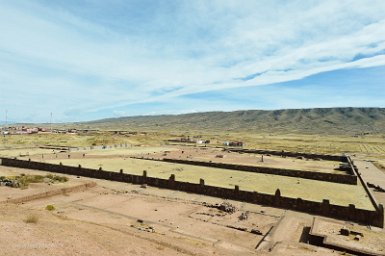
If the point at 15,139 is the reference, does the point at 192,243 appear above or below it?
below

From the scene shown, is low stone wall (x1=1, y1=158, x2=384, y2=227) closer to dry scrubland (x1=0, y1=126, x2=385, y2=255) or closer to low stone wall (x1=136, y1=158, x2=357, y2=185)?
dry scrubland (x1=0, y1=126, x2=385, y2=255)

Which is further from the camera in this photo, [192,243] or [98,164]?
[98,164]

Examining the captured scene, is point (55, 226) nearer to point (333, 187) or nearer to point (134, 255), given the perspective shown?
point (134, 255)

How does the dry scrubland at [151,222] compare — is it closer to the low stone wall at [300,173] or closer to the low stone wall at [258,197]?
the low stone wall at [258,197]

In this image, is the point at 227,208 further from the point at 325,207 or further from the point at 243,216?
the point at 325,207

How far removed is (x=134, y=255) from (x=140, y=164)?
37.4 metres

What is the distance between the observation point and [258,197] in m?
28.0

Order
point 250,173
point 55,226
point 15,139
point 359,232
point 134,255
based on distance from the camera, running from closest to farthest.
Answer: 1. point 134,255
2. point 55,226
3. point 359,232
4. point 250,173
5. point 15,139

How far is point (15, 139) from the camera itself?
93.0 m

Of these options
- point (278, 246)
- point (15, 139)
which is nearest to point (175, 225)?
point (278, 246)

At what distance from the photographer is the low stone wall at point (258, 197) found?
77.0 ft

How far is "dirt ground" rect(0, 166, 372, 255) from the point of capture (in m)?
14.9

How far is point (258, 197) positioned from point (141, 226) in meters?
10.9

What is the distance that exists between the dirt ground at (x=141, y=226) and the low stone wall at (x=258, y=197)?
0.94 metres
